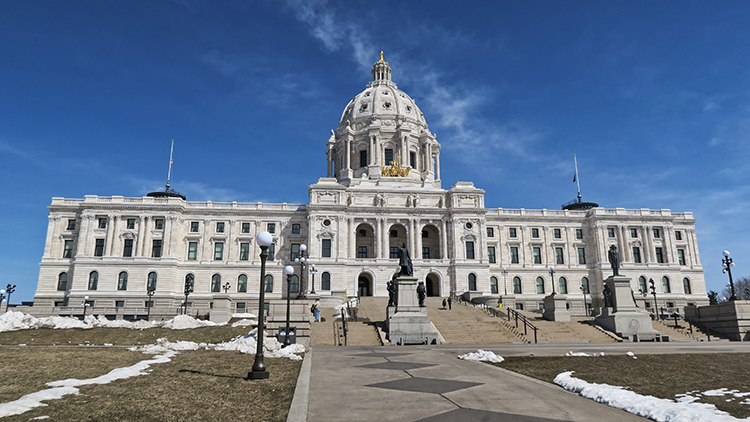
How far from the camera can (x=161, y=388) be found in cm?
995

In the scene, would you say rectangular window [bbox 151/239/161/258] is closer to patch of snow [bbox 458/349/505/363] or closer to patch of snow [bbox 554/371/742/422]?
patch of snow [bbox 458/349/505/363]

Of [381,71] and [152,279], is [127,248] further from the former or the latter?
[381,71]

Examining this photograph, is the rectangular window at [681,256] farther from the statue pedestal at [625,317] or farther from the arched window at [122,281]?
the arched window at [122,281]

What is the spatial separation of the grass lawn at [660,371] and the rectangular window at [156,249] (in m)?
57.2

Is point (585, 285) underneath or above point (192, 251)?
underneath

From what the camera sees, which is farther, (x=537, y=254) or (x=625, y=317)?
(x=537, y=254)

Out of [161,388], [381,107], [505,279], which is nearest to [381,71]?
[381,107]

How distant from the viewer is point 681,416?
7.80 meters

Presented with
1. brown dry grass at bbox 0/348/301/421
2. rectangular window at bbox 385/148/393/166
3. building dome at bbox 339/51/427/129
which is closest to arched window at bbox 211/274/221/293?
rectangular window at bbox 385/148/393/166

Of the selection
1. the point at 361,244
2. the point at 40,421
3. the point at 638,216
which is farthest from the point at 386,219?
the point at 40,421

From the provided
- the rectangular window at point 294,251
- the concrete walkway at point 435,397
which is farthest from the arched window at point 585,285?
the concrete walkway at point 435,397

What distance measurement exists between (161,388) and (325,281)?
2012 inches

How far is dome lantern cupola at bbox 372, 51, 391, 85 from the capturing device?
95125 millimetres

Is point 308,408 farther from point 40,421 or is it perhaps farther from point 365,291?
point 365,291
